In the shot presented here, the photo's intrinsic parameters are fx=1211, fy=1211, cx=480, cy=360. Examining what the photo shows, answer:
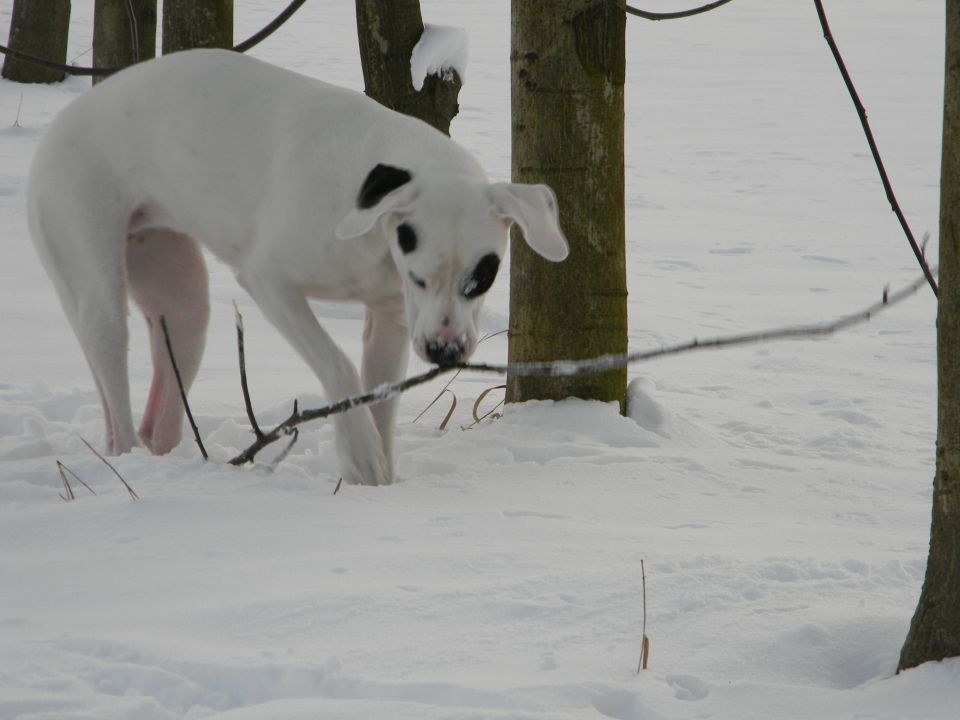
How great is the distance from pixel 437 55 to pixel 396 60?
21 centimetres

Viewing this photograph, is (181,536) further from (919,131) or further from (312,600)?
(919,131)

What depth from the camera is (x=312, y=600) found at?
90.1 inches

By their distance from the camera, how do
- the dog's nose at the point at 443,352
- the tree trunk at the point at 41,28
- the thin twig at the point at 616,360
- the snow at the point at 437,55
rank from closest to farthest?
Answer: the thin twig at the point at 616,360
the dog's nose at the point at 443,352
the snow at the point at 437,55
the tree trunk at the point at 41,28

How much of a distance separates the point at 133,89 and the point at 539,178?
1382 mm

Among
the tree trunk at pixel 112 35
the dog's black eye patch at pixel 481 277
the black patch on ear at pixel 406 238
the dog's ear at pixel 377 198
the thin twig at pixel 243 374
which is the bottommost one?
the thin twig at pixel 243 374

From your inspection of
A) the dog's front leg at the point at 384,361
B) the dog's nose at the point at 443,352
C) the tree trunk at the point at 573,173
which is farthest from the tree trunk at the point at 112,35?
the dog's nose at the point at 443,352

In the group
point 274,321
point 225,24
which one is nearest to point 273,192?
point 274,321

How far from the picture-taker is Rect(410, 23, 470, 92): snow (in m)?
5.29

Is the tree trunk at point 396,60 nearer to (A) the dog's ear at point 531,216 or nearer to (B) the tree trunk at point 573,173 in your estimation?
(B) the tree trunk at point 573,173

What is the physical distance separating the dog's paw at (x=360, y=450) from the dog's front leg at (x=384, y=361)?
0.27 metres

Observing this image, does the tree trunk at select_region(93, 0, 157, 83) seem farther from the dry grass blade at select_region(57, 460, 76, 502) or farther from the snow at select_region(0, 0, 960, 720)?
the dry grass blade at select_region(57, 460, 76, 502)

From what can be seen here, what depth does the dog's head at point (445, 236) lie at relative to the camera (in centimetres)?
313

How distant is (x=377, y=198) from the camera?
318cm

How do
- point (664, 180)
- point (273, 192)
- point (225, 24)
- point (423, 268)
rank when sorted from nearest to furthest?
1. point (423, 268)
2. point (273, 192)
3. point (225, 24)
4. point (664, 180)
